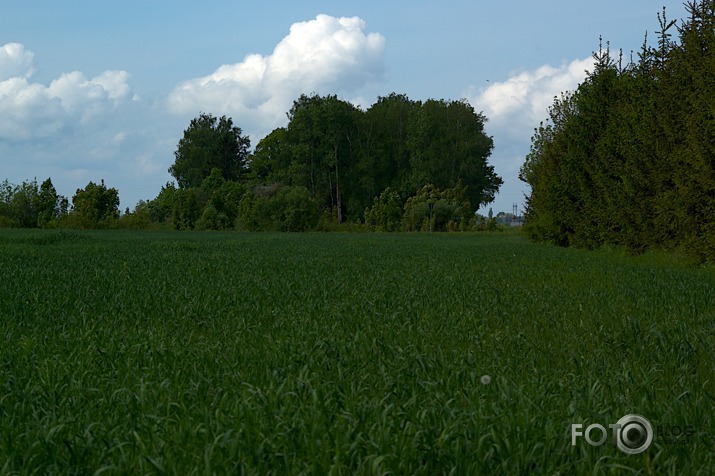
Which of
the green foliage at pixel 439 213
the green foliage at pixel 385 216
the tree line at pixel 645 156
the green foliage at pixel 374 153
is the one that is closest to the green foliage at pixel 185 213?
the green foliage at pixel 374 153

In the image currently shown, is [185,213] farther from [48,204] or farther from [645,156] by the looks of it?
[645,156]

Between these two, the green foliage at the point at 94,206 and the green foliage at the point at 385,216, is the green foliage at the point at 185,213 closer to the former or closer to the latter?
the green foliage at the point at 94,206

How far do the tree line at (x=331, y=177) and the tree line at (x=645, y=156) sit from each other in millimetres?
40258

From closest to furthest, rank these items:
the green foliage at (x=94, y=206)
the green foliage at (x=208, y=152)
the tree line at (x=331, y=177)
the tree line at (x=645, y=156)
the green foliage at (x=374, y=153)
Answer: the tree line at (x=645, y=156) → the green foliage at (x=94, y=206) → the tree line at (x=331, y=177) → the green foliage at (x=374, y=153) → the green foliage at (x=208, y=152)

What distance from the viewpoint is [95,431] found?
11.6 ft

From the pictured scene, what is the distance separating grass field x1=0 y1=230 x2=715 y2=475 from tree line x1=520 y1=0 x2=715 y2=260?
242 inches

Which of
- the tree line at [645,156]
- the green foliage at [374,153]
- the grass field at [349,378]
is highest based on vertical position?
the green foliage at [374,153]

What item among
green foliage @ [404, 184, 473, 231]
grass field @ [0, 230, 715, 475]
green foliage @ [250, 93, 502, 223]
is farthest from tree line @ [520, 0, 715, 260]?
green foliage @ [250, 93, 502, 223]

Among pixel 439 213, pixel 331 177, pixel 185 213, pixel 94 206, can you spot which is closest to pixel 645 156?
pixel 439 213

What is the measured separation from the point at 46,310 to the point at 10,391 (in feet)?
13.7

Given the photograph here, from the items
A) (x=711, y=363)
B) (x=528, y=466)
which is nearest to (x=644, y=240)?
(x=711, y=363)

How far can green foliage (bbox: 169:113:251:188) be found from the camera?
98.0 meters

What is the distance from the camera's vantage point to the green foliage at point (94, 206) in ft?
218

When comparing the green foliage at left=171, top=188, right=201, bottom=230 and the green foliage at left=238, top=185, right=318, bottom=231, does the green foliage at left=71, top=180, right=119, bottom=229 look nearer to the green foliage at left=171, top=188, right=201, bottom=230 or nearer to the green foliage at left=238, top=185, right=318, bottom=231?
the green foliage at left=171, top=188, right=201, bottom=230
